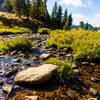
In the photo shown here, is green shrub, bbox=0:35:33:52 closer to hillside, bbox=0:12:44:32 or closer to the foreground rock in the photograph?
the foreground rock

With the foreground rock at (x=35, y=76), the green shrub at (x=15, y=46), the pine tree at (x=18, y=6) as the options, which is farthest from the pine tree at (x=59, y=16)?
the foreground rock at (x=35, y=76)

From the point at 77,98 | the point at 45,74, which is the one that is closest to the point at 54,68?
the point at 45,74

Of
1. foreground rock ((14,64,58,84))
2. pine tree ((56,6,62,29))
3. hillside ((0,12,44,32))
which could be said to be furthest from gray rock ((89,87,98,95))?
pine tree ((56,6,62,29))

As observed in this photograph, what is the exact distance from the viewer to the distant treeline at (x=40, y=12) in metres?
47.7

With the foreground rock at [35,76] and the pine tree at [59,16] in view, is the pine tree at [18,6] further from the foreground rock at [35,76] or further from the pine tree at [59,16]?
the foreground rock at [35,76]

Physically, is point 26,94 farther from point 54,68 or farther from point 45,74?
point 54,68

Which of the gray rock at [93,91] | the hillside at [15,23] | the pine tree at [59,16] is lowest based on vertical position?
the gray rock at [93,91]

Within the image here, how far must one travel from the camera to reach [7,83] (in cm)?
334

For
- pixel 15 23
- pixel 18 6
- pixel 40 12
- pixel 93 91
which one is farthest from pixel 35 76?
pixel 40 12

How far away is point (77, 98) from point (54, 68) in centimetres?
142

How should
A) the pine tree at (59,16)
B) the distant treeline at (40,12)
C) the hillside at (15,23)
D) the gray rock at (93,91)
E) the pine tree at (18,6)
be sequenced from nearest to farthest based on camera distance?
1. the gray rock at (93,91)
2. the hillside at (15,23)
3. the pine tree at (18,6)
4. the distant treeline at (40,12)
5. the pine tree at (59,16)

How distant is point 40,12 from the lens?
191ft

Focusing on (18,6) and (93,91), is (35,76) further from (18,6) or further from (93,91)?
(18,6)

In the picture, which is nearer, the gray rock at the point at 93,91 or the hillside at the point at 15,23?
the gray rock at the point at 93,91
